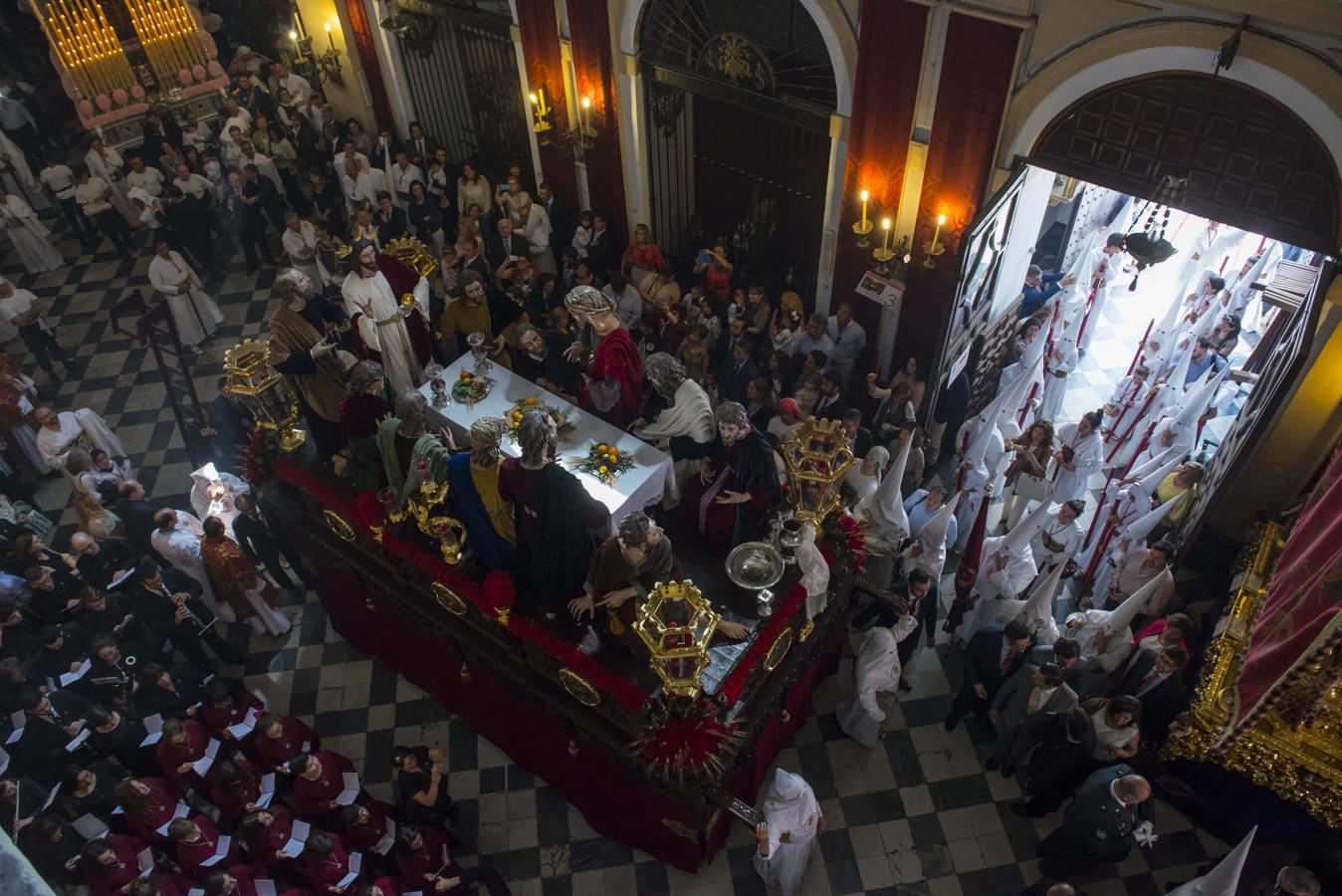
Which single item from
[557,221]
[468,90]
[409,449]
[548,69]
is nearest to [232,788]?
[409,449]

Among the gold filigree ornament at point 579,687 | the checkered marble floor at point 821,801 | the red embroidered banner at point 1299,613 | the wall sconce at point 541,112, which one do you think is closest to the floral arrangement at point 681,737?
the gold filigree ornament at point 579,687

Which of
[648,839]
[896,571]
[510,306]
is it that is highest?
Result: [510,306]

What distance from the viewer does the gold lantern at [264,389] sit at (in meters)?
7.20

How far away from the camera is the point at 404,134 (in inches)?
540

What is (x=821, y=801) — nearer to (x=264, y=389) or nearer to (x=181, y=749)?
(x=181, y=749)

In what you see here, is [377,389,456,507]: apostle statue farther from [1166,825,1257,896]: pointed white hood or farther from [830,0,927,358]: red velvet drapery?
[1166,825,1257,896]: pointed white hood

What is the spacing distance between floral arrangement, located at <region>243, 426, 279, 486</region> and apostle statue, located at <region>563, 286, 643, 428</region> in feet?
8.81

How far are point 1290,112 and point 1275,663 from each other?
12.9ft

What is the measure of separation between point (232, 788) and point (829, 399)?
587cm

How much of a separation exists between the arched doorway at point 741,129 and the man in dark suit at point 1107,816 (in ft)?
20.8

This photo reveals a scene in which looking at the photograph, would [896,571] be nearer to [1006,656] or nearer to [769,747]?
[1006,656]

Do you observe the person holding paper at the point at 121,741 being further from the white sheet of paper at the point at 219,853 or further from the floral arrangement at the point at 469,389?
the floral arrangement at the point at 469,389

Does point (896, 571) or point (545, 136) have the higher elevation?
point (545, 136)

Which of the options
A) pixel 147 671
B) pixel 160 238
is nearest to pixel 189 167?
pixel 160 238
